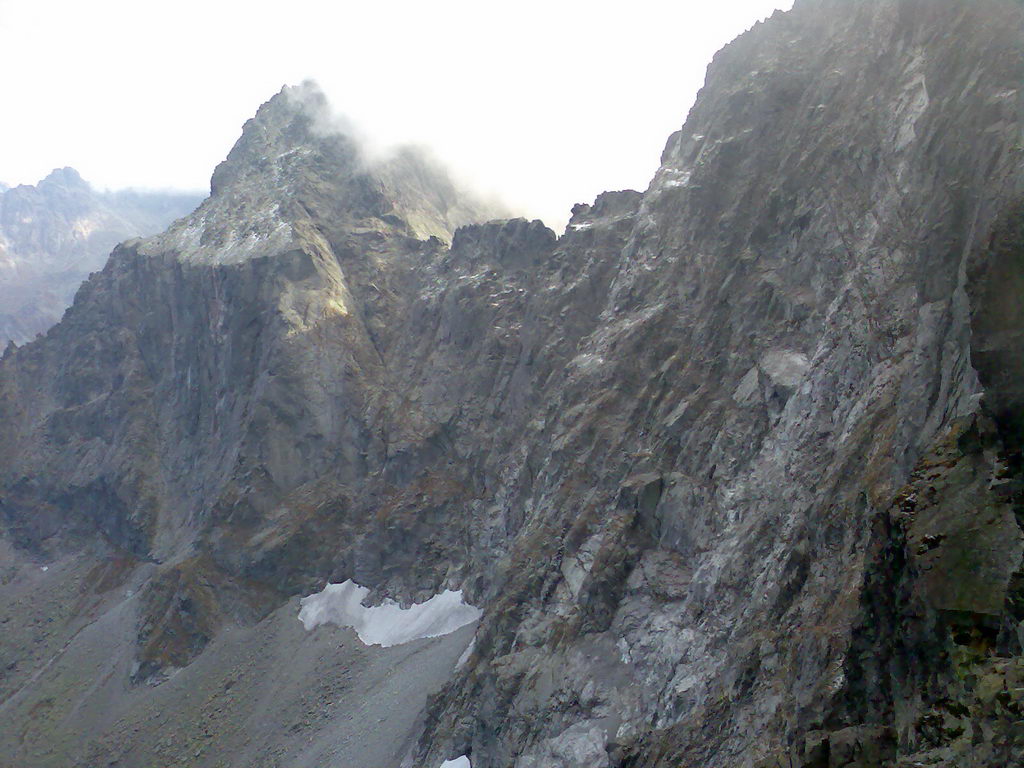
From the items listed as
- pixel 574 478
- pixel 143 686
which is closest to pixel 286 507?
pixel 143 686

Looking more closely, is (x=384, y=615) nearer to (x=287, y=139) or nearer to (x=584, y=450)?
(x=584, y=450)

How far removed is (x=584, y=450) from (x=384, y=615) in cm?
3298

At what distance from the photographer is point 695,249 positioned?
61.7 metres

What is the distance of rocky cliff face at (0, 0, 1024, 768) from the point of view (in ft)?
65.8

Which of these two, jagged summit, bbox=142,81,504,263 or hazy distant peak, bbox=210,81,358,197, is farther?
hazy distant peak, bbox=210,81,358,197

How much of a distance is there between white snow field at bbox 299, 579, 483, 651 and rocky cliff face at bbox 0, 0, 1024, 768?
5.95 ft

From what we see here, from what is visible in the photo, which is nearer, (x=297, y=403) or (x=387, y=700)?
(x=387, y=700)

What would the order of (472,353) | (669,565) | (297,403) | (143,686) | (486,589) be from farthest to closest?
1. (297,403)
2. (472,353)
3. (143,686)
4. (486,589)
5. (669,565)

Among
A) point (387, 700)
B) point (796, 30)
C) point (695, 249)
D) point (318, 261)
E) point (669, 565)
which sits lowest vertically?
point (387, 700)

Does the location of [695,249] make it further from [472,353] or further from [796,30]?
[472,353]

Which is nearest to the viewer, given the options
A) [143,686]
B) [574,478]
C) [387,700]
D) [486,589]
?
[574,478]

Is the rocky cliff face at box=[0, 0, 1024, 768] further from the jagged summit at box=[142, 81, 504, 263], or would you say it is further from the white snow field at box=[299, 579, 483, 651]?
the white snow field at box=[299, 579, 483, 651]

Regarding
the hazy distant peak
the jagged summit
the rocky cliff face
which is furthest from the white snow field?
the hazy distant peak

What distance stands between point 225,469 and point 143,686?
29735mm
